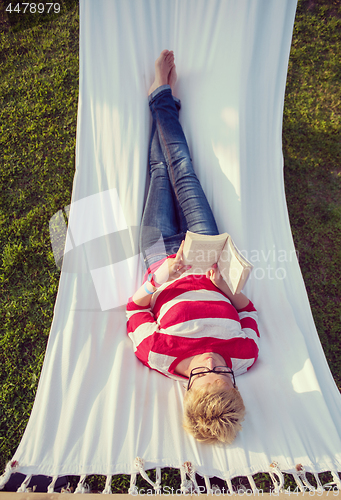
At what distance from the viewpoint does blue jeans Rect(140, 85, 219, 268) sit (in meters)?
1.84

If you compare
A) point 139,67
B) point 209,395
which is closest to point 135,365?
point 209,395

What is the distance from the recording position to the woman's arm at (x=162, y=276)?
1512 mm

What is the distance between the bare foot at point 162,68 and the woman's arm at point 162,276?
4.92ft

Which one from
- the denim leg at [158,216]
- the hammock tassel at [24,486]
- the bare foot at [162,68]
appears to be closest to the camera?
the hammock tassel at [24,486]

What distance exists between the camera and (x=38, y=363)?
5.96 feet

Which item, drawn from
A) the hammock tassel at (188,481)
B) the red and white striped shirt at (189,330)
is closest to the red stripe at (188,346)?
the red and white striped shirt at (189,330)

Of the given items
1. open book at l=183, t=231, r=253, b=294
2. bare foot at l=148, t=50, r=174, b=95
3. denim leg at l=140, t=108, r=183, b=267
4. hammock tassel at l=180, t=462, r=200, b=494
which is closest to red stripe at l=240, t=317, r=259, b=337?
open book at l=183, t=231, r=253, b=294

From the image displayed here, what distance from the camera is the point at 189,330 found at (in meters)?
1.44

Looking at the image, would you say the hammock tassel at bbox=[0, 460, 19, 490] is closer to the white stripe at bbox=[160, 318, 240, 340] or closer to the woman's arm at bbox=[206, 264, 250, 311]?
the white stripe at bbox=[160, 318, 240, 340]

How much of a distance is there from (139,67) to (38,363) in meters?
2.34

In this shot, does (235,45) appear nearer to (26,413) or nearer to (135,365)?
(135,365)

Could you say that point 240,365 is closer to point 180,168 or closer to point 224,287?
point 224,287

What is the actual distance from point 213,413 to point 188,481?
1.13 ft

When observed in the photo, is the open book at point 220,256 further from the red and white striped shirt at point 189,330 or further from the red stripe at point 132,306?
the red stripe at point 132,306
